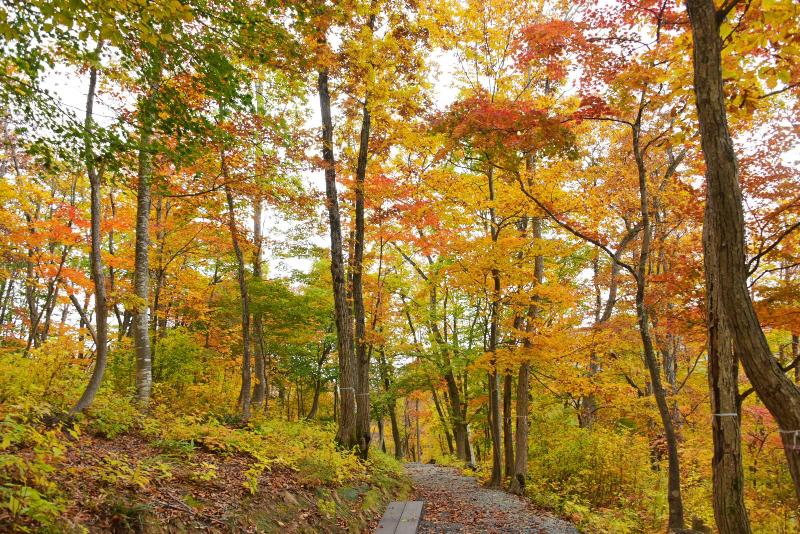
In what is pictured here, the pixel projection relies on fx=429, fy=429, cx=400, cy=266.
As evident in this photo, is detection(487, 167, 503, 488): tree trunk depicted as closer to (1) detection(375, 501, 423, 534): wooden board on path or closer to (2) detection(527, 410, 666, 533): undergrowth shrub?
(2) detection(527, 410, 666, 533): undergrowth shrub

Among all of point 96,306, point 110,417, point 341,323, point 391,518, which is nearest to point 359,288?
point 341,323

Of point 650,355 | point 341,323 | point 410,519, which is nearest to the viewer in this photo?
point 410,519

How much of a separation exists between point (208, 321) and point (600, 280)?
15.3 metres

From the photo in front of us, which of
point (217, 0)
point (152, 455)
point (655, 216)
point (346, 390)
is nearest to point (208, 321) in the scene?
point (346, 390)

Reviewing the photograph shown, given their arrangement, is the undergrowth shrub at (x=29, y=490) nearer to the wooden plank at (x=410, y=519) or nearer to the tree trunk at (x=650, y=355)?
the wooden plank at (x=410, y=519)

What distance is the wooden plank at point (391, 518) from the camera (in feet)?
19.6

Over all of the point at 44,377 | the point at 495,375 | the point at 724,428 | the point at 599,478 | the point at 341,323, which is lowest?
the point at 599,478

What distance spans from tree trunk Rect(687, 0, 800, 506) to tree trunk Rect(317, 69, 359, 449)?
6.71 meters

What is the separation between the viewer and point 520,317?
10.9 metres

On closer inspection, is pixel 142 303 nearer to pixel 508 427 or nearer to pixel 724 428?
pixel 724 428

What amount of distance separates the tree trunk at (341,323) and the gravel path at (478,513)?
2.27 m

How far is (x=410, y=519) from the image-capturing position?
6527 millimetres

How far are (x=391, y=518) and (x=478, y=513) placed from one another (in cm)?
234

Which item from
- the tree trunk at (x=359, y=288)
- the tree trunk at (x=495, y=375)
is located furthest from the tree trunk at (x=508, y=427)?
the tree trunk at (x=359, y=288)
